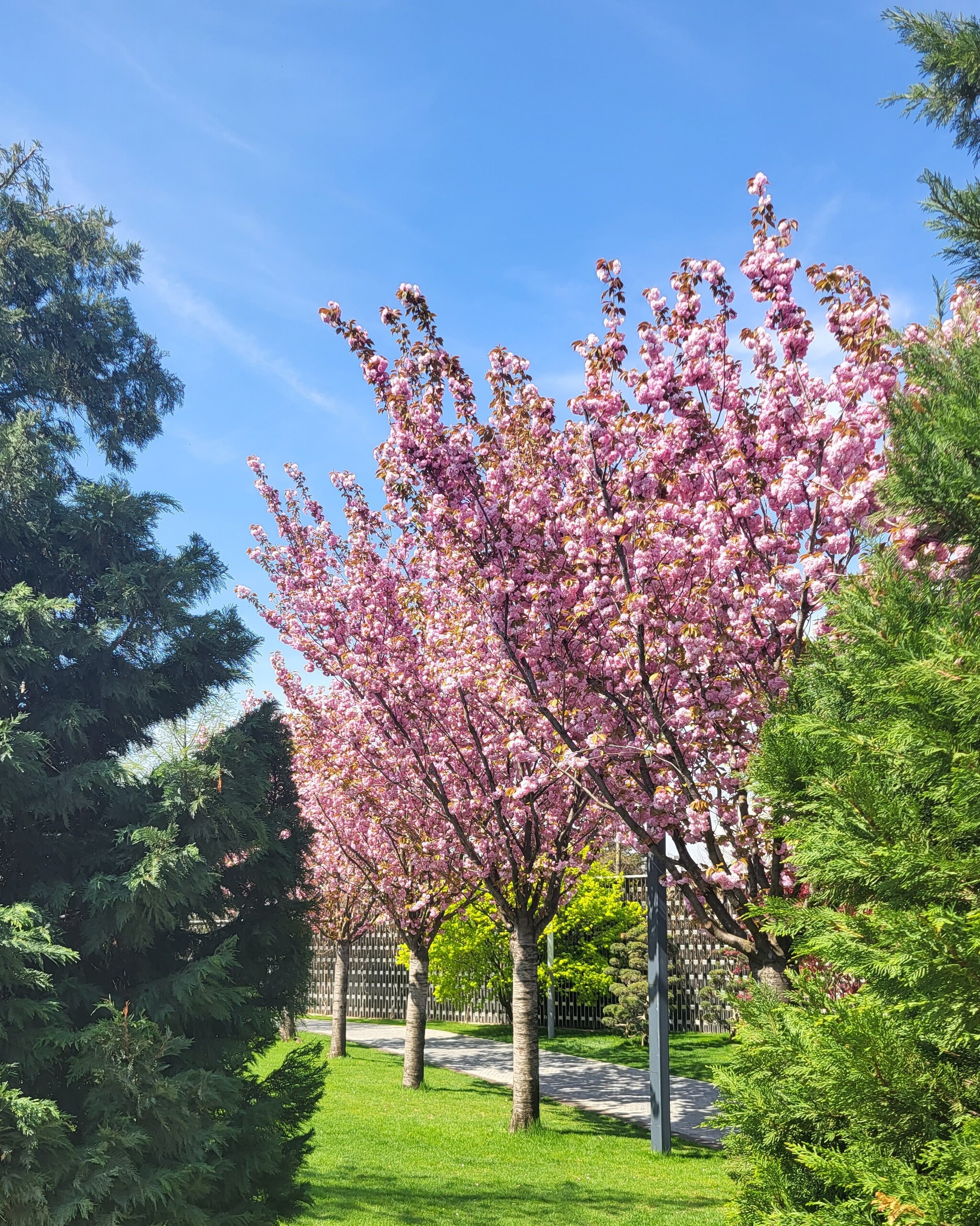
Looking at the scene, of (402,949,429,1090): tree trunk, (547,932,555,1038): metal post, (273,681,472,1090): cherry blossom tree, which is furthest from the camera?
(547,932,555,1038): metal post

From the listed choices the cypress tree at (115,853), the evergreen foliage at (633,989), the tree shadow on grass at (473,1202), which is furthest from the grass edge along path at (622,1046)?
the cypress tree at (115,853)

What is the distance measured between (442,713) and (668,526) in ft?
15.8

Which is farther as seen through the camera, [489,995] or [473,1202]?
[489,995]

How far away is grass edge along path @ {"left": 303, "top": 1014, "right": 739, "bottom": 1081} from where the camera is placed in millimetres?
14688

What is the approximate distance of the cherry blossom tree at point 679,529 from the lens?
5.71 m

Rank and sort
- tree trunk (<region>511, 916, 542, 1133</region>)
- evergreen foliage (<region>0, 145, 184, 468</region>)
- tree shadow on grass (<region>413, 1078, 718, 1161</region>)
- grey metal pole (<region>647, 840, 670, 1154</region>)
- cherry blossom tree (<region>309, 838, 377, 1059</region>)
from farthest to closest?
cherry blossom tree (<region>309, 838, 377, 1059</region>), tree trunk (<region>511, 916, 542, 1133</region>), tree shadow on grass (<region>413, 1078, 718, 1161</region>), grey metal pole (<region>647, 840, 670, 1154</region>), evergreen foliage (<region>0, 145, 184, 468</region>)

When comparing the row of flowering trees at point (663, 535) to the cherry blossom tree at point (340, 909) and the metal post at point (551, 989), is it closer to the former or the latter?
the cherry blossom tree at point (340, 909)

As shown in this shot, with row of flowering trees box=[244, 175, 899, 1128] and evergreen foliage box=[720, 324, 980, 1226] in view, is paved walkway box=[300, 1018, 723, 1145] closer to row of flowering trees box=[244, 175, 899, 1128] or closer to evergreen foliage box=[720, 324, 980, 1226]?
row of flowering trees box=[244, 175, 899, 1128]

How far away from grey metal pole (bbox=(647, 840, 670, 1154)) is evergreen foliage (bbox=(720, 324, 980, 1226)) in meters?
5.38

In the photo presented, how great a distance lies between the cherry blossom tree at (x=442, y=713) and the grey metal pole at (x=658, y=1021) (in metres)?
1.09

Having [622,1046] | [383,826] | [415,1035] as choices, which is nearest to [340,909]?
[415,1035]

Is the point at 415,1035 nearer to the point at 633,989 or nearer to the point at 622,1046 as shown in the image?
the point at 633,989

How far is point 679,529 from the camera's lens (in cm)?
630

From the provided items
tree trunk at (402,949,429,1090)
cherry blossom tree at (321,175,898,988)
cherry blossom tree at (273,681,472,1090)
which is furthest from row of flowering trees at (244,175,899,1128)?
tree trunk at (402,949,429,1090)
